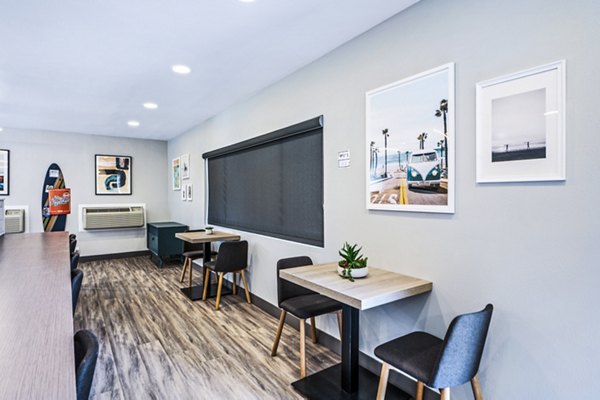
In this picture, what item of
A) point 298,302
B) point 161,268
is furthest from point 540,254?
point 161,268

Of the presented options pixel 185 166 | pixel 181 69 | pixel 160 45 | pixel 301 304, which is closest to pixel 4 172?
pixel 185 166

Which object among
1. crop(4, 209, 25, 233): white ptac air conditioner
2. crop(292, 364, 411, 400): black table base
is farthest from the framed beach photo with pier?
crop(4, 209, 25, 233): white ptac air conditioner

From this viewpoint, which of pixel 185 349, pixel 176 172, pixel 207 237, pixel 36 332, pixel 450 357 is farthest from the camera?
pixel 176 172

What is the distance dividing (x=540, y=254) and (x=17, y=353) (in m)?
2.12

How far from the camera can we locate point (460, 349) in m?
1.55

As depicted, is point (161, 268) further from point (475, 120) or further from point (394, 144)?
point (475, 120)

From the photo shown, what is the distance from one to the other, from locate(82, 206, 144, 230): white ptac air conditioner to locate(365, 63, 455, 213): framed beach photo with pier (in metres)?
5.94

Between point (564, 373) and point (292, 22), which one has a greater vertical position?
point (292, 22)

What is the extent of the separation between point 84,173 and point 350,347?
21.6 feet

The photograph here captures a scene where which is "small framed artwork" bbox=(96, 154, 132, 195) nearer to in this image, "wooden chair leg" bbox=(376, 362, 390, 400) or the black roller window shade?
the black roller window shade

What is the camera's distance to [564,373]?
61.9 inches

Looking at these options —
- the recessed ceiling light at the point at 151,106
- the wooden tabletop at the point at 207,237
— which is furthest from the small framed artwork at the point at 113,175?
the wooden tabletop at the point at 207,237

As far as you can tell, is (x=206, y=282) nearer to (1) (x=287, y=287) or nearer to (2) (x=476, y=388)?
(1) (x=287, y=287)

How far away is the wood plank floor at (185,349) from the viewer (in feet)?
7.84
